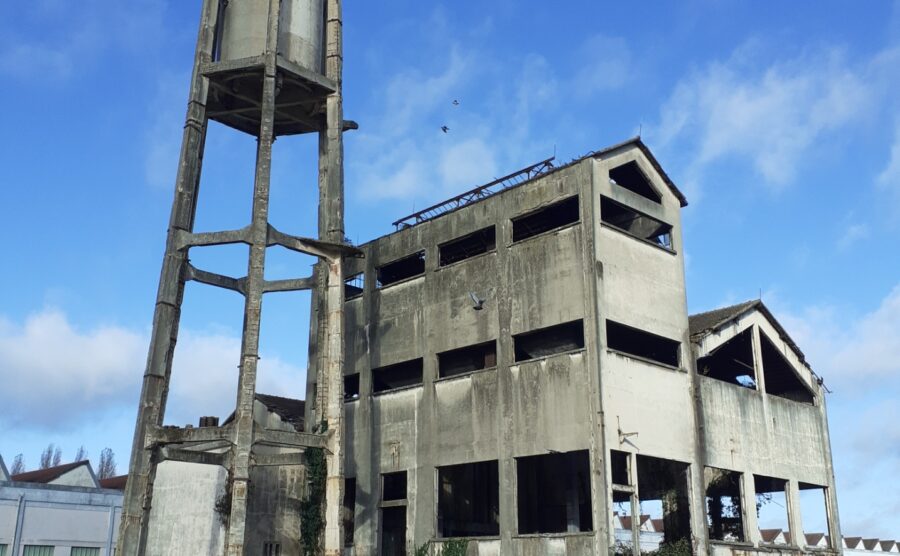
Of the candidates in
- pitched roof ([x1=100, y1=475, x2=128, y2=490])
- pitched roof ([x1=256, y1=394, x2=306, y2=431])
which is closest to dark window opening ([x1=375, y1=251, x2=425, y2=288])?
pitched roof ([x1=256, y1=394, x2=306, y2=431])

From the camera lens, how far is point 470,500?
31.9 metres

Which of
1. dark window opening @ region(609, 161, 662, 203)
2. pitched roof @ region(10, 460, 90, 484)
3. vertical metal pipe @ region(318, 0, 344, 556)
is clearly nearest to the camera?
vertical metal pipe @ region(318, 0, 344, 556)

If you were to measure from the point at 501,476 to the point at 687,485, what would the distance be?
5.68 m

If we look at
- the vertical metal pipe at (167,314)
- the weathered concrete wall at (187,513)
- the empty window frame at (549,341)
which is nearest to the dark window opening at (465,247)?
the empty window frame at (549,341)

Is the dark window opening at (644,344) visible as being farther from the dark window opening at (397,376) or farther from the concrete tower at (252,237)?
the concrete tower at (252,237)

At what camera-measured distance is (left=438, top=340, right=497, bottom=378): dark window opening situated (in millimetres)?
28203

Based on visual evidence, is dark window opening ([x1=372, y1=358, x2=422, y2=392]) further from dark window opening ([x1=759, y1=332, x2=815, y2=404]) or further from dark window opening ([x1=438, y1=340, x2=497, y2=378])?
dark window opening ([x1=759, y1=332, x2=815, y2=404])

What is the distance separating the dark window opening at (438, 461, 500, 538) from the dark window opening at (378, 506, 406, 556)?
63.2 inches

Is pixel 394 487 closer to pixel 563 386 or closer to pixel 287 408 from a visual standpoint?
pixel 287 408

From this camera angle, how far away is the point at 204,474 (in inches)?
1160

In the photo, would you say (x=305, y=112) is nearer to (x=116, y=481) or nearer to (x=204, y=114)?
(x=204, y=114)

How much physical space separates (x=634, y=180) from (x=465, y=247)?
6255 millimetres

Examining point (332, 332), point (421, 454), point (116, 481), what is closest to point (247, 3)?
point (332, 332)

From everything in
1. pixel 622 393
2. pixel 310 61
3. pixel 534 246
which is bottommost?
pixel 622 393
